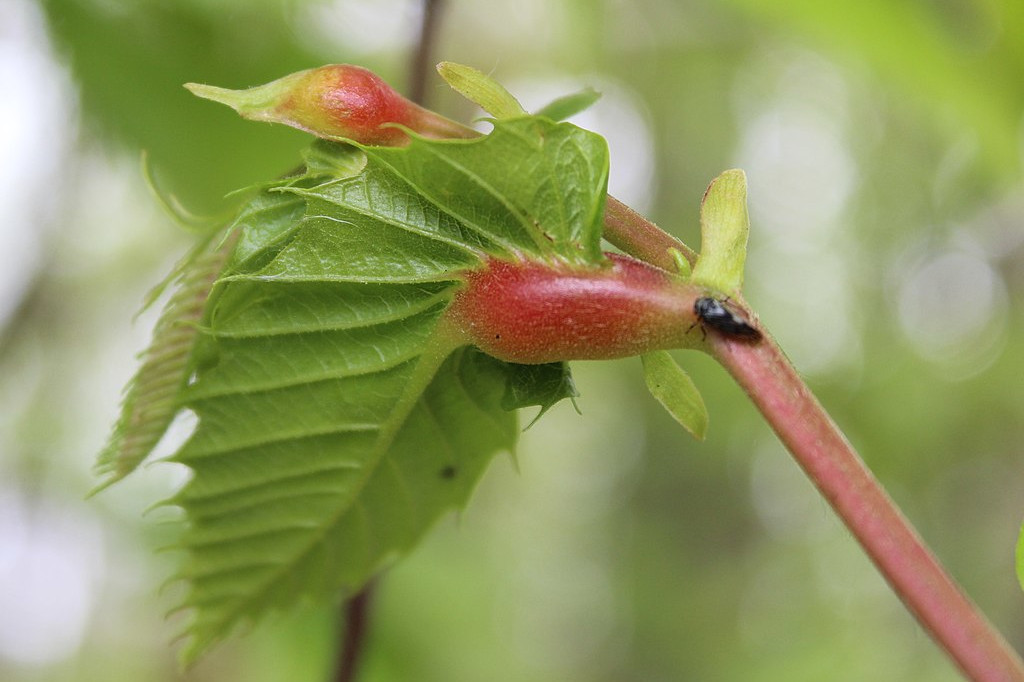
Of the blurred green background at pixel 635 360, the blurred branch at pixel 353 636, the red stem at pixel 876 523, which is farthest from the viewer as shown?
the blurred green background at pixel 635 360

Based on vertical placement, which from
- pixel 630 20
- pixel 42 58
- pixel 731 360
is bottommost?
pixel 731 360

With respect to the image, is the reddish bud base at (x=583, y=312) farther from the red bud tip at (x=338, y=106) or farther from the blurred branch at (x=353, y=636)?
the blurred branch at (x=353, y=636)

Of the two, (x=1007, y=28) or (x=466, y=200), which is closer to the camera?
(x=466, y=200)

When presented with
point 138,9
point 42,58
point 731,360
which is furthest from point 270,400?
point 42,58

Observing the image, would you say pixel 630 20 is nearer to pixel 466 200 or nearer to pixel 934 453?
pixel 934 453

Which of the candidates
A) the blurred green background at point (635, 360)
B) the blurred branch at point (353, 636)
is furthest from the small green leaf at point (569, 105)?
the blurred branch at point (353, 636)

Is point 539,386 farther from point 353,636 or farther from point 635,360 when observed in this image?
point 635,360

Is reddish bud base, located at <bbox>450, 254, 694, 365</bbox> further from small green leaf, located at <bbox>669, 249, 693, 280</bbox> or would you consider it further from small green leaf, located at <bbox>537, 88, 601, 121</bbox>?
small green leaf, located at <bbox>537, 88, 601, 121</bbox>
